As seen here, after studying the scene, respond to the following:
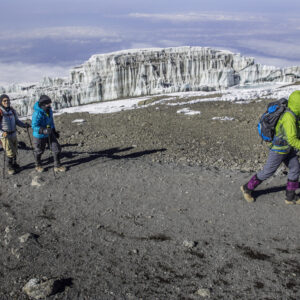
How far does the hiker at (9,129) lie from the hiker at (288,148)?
6.54 metres

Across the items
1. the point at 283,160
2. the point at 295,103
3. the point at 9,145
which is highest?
the point at 295,103

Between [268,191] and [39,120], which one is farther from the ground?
[39,120]

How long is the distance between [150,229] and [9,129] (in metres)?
5.24

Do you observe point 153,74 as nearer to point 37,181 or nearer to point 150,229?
point 37,181

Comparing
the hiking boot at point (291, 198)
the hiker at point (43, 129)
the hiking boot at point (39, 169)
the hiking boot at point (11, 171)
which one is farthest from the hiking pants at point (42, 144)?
the hiking boot at point (291, 198)

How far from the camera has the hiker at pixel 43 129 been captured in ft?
29.5

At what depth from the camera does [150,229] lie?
6.85 meters

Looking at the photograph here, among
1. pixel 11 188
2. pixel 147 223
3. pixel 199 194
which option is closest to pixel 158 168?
pixel 199 194

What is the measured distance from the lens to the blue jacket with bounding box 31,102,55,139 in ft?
Answer: 29.7

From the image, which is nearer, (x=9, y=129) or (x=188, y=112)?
(x=9, y=129)

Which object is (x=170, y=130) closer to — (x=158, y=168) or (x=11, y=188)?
(x=158, y=168)

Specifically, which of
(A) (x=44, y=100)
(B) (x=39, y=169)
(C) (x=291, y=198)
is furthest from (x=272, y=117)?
(B) (x=39, y=169)

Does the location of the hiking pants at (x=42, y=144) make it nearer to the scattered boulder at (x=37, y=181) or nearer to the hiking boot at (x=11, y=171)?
the scattered boulder at (x=37, y=181)

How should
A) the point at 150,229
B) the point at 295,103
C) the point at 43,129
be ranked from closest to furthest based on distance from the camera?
1. the point at 295,103
2. the point at 150,229
3. the point at 43,129
